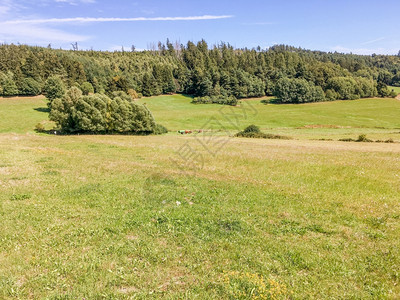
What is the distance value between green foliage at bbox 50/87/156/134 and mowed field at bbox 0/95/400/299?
4057cm

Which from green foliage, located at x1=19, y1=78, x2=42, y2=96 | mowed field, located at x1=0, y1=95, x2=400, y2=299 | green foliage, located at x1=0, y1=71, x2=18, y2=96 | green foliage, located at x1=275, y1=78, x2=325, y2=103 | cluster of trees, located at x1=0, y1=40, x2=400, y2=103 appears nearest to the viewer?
mowed field, located at x1=0, y1=95, x2=400, y2=299

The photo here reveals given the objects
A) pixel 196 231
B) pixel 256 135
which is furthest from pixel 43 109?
pixel 196 231

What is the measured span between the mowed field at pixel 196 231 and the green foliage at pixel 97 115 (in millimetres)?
40568

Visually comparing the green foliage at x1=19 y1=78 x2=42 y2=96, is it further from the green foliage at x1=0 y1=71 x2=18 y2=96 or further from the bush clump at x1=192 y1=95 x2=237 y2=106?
the bush clump at x1=192 y1=95 x2=237 y2=106

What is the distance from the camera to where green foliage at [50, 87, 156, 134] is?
6119 centimetres

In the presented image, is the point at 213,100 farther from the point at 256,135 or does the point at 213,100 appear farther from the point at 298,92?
the point at 256,135

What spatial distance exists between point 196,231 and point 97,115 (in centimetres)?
5771

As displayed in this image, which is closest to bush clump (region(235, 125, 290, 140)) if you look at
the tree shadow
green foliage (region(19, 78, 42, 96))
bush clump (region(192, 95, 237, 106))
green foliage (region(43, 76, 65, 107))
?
bush clump (region(192, 95, 237, 106))

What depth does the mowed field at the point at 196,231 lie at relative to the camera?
307 inches

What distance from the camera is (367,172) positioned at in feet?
68.8

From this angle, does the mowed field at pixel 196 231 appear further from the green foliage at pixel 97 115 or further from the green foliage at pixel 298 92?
the green foliage at pixel 298 92

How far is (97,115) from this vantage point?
201 ft

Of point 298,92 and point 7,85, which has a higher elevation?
point 7,85

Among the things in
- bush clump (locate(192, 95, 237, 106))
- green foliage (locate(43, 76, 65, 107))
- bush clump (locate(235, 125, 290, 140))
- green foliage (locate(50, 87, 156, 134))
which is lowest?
bush clump (locate(235, 125, 290, 140))
